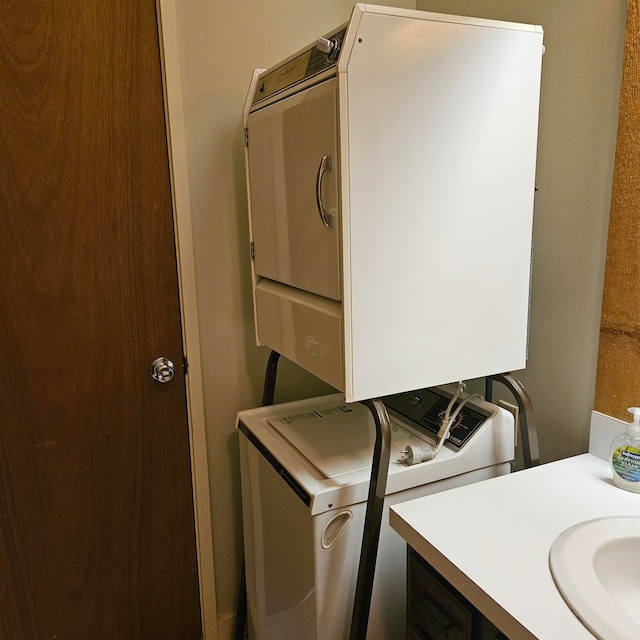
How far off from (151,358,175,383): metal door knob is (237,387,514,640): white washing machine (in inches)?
10.5

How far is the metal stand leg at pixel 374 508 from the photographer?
3.78 feet

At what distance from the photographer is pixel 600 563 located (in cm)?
95

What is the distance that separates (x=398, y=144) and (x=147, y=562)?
57.0 inches

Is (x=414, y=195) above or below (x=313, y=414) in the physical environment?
above

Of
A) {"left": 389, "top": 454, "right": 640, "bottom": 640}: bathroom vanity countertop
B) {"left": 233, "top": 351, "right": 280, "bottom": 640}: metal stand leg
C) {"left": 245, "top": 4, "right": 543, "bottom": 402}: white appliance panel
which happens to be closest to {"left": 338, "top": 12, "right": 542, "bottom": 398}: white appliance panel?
{"left": 245, "top": 4, "right": 543, "bottom": 402}: white appliance panel

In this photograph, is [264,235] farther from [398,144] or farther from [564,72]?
[564,72]

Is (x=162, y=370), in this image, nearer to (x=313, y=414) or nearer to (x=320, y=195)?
(x=313, y=414)

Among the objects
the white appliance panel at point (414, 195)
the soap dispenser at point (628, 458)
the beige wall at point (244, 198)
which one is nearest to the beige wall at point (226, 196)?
the beige wall at point (244, 198)

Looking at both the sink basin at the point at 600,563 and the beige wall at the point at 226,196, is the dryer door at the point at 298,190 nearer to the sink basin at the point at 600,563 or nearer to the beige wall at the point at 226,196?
the beige wall at the point at 226,196

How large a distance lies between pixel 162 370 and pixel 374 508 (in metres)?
0.80

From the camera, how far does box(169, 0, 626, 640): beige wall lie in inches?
50.9

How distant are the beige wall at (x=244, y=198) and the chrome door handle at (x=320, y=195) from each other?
62 cm

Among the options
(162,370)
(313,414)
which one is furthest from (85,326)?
(313,414)

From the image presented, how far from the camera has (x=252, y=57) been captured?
1642 mm
